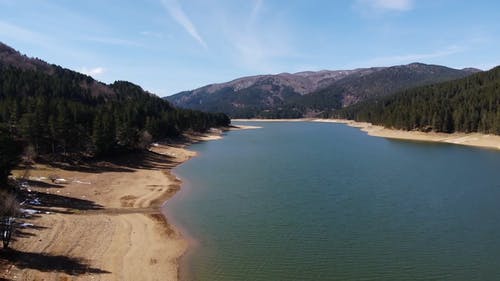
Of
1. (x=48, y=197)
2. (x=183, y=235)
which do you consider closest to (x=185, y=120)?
(x=48, y=197)

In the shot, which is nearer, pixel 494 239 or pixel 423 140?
pixel 494 239

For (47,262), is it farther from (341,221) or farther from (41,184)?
(341,221)

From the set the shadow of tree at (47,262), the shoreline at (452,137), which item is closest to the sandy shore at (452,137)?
the shoreline at (452,137)

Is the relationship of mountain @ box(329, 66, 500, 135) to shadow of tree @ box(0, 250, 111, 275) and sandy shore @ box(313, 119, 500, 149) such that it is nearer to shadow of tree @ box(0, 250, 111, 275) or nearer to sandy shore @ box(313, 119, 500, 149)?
sandy shore @ box(313, 119, 500, 149)

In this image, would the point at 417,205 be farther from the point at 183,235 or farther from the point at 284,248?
the point at 183,235

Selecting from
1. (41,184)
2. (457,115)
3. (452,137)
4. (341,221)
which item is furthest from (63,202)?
(457,115)

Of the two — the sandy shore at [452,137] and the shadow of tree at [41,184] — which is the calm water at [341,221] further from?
the sandy shore at [452,137]

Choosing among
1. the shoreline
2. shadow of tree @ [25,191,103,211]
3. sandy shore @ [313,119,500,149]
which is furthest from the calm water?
sandy shore @ [313,119,500,149]
